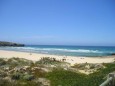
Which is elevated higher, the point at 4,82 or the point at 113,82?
the point at 113,82

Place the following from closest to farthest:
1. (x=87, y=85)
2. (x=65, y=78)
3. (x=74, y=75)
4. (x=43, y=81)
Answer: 1. (x=87, y=85)
2. (x=43, y=81)
3. (x=65, y=78)
4. (x=74, y=75)

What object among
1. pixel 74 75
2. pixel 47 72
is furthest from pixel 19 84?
pixel 74 75

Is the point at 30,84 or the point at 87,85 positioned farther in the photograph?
the point at 30,84

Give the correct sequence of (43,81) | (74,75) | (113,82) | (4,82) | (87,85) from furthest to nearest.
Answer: (74,75)
(43,81)
(4,82)
(87,85)
(113,82)

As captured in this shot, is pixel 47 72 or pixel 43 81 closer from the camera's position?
pixel 43 81

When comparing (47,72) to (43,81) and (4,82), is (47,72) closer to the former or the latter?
(43,81)

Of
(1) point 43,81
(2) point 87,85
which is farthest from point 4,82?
(2) point 87,85

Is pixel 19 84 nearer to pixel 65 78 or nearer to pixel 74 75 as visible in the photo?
pixel 65 78

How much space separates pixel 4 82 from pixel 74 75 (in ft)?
20.0

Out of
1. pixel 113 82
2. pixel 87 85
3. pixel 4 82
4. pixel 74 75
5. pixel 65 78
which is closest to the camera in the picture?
pixel 113 82

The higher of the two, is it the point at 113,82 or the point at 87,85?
the point at 113,82

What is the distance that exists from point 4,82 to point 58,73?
4.96m

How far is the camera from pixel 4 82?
14906 mm

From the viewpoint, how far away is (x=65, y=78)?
17.1 metres
